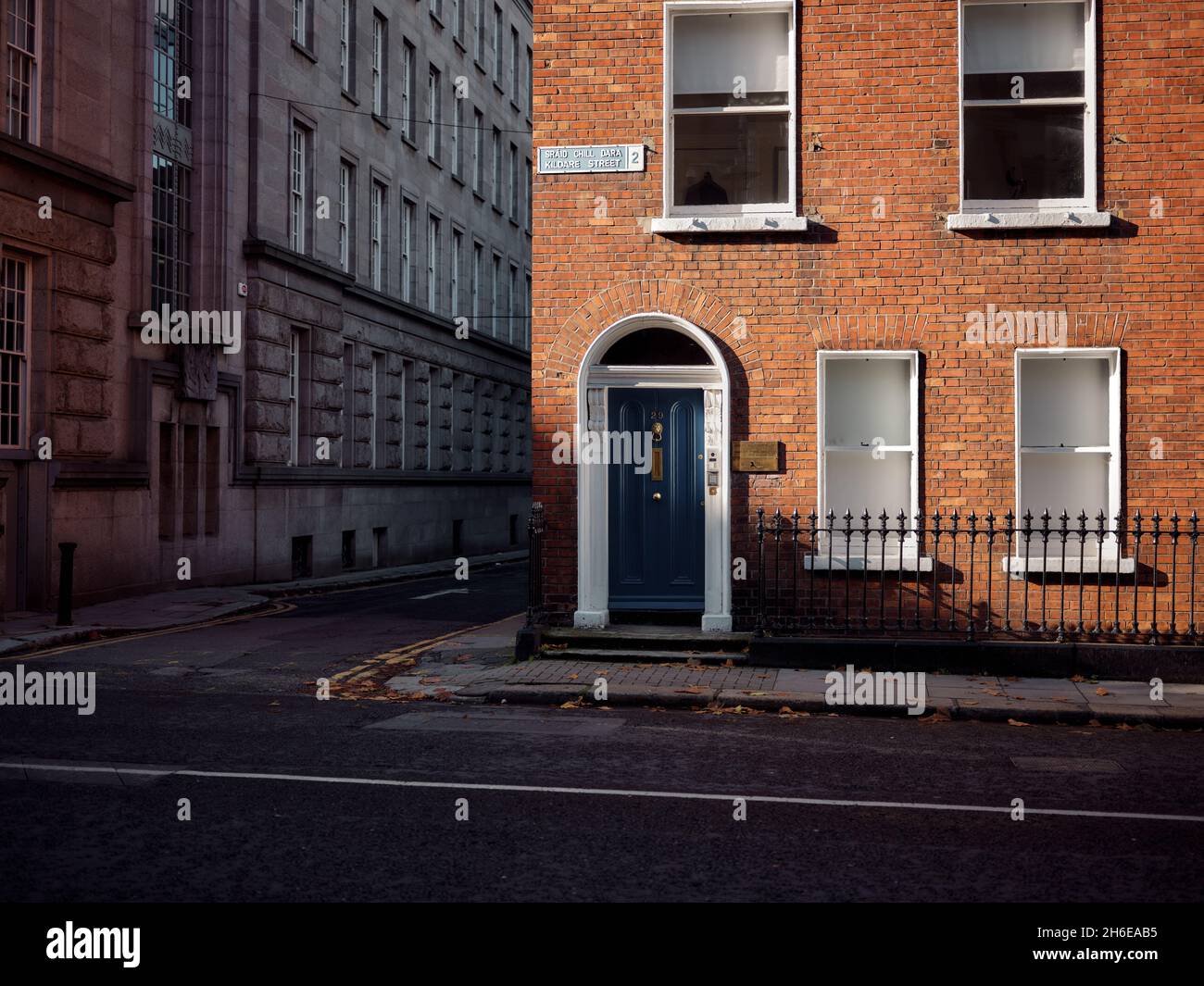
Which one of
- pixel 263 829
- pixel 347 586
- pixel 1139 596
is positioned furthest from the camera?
pixel 347 586

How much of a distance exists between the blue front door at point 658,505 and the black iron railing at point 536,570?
0.81 m

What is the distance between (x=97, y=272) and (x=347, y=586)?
30.9ft

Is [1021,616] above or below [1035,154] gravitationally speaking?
below

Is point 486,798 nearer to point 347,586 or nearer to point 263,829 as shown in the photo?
point 263,829

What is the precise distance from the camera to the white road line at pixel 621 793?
7.23m

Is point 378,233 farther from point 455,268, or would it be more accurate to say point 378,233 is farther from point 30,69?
point 30,69

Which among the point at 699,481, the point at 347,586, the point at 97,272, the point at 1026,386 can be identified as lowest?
the point at 347,586

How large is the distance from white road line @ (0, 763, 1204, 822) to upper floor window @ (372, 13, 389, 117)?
26.4 metres

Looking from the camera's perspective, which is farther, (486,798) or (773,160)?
(773,160)

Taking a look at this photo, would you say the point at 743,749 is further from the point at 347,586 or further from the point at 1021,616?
the point at 347,586

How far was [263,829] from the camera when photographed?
6590 millimetres

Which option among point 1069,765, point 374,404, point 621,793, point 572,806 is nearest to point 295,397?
point 374,404

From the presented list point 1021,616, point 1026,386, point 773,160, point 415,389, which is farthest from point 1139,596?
point 415,389

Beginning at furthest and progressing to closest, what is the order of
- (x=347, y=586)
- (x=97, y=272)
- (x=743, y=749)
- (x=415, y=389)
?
(x=415, y=389)
(x=347, y=586)
(x=97, y=272)
(x=743, y=749)
